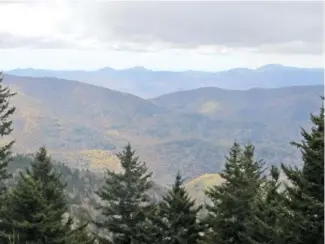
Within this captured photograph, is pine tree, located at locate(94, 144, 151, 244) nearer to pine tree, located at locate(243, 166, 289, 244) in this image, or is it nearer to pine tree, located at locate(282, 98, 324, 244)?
pine tree, located at locate(243, 166, 289, 244)

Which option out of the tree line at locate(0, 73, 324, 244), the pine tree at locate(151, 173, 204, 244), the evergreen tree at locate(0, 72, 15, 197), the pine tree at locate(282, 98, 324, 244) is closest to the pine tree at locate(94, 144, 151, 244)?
the tree line at locate(0, 73, 324, 244)

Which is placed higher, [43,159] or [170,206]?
[43,159]

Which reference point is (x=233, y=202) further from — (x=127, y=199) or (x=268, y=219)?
(x=127, y=199)

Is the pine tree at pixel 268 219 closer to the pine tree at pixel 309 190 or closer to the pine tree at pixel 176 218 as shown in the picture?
the pine tree at pixel 309 190

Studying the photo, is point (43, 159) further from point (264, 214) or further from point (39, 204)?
point (264, 214)

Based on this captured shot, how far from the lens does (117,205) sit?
111 ft

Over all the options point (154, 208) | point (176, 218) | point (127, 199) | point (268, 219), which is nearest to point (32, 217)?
point (127, 199)

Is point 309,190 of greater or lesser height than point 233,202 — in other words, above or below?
above

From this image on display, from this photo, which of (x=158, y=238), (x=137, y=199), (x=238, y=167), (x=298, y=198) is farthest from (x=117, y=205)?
(x=298, y=198)

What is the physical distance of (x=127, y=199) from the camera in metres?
33.5

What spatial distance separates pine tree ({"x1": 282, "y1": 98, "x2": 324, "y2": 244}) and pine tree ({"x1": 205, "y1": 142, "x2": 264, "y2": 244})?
756 cm

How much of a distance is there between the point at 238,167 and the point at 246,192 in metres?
1.76

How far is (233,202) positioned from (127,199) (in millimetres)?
7092

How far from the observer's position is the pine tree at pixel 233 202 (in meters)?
30.4
